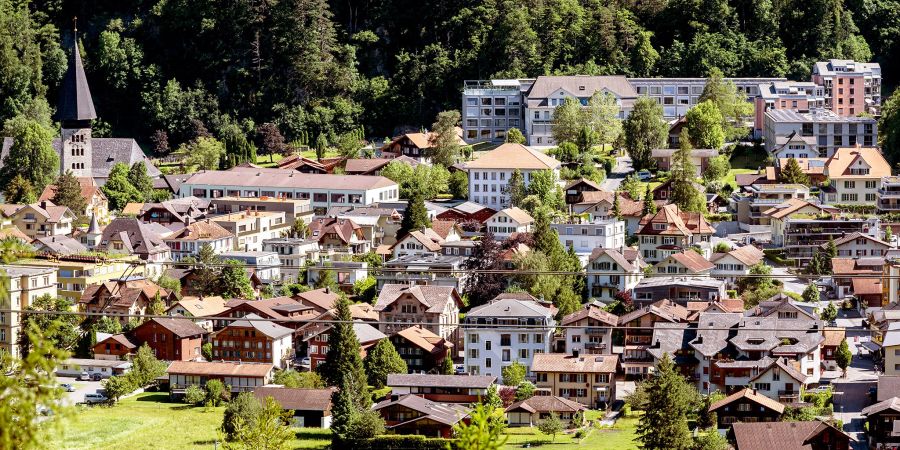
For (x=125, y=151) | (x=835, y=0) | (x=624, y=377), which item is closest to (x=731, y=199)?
(x=624, y=377)

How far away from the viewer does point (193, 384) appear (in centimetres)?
3134

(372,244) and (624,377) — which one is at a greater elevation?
(372,244)

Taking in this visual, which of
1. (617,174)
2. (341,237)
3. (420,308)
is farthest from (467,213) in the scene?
(420,308)

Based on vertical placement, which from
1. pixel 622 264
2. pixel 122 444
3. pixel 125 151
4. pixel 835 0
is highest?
pixel 835 0

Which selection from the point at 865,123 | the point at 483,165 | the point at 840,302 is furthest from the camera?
the point at 865,123

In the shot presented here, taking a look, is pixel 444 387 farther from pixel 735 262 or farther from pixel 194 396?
pixel 735 262

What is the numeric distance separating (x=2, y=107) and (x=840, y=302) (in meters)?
31.0

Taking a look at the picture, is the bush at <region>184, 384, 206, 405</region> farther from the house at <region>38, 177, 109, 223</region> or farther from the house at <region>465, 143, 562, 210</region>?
the house at <region>38, 177, 109, 223</region>

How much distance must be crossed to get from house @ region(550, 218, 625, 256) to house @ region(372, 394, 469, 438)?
9131 mm

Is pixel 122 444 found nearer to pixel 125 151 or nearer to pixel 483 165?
pixel 483 165

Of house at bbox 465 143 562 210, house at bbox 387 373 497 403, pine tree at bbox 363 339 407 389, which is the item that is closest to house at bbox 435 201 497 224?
house at bbox 465 143 562 210

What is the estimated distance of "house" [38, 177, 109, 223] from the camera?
1744 inches

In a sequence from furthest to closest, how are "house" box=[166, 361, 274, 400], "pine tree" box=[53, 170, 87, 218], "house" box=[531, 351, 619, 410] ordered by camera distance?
"pine tree" box=[53, 170, 87, 218] < "house" box=[166, 361, 274, 400] < "house" box=[531, 351, 619, 410]

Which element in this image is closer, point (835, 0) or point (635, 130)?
point (635, 130)
